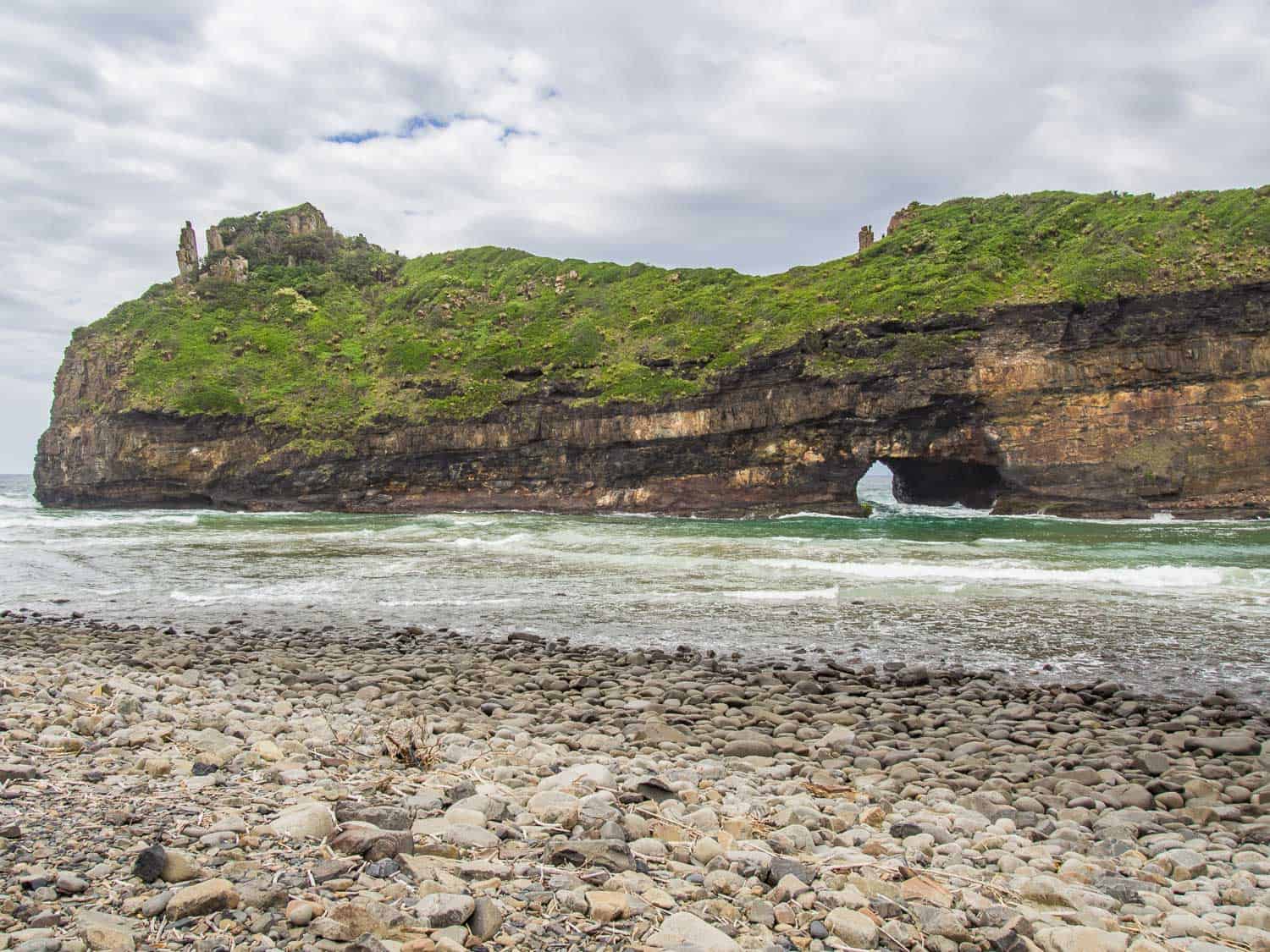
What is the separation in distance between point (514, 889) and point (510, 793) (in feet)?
5.23

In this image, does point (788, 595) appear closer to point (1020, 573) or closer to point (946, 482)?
point (1020, 573)

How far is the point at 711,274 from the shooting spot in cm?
6341

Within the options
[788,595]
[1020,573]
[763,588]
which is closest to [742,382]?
[1020,573]

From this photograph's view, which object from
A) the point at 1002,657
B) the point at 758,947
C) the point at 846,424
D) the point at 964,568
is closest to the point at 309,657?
the point at 758,947

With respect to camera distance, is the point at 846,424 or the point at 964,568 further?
the point at 846,424

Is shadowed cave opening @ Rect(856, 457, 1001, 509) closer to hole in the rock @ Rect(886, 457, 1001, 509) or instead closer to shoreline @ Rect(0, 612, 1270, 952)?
hole in the rock @ Rect(886, 457, 1001, 509)

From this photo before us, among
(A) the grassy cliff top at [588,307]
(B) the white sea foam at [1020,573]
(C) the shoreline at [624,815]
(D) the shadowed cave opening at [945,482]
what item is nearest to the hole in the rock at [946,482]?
(D) the shadowed cave opening at [945,482]

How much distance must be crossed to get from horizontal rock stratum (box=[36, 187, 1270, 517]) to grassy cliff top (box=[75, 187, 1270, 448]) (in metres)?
0.25

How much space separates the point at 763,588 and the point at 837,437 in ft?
104

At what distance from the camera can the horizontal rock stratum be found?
42.2 metres

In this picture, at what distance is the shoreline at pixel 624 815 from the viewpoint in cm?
346

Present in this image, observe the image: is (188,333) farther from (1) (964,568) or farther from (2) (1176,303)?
(2) (1176,303)

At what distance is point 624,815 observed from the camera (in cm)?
482

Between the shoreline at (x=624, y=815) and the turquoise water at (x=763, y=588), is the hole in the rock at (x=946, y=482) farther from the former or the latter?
the shoreline at (x=624, y=815)
